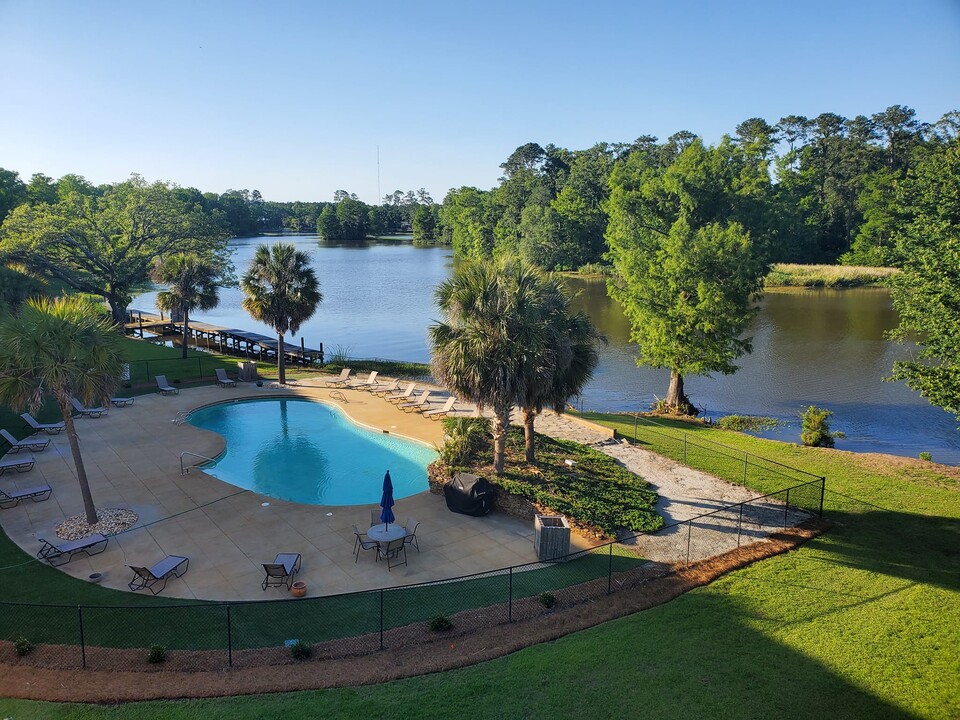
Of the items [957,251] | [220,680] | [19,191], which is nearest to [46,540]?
[220,680]

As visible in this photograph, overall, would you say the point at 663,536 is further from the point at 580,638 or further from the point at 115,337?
the point at 115,337

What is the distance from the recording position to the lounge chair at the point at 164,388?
2900 cm

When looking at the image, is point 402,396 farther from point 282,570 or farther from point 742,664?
point 742,664

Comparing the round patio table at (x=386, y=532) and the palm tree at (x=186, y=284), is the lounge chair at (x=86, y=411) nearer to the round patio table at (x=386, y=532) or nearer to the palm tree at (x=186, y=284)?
the palm tree at (x=186, y=284)

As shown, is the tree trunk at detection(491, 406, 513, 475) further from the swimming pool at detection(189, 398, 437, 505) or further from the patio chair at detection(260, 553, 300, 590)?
the patio chair at detection(260, 553, 300, 590)

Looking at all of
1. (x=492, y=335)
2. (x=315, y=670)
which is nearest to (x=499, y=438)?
(x=492, y=335)

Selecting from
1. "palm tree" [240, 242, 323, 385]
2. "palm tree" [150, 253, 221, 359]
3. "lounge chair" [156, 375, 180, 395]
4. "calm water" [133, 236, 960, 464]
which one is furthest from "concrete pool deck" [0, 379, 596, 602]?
"calm water" [133, 236, 960, 464]

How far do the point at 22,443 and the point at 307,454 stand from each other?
9.30 metres

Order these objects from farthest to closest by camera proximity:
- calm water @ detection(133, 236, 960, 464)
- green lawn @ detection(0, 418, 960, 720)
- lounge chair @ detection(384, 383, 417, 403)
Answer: calm water @ detection(133, 236, 960, 464) → lounge chair @ detection(384, 383, 417, 403) → green lawn @ detection(0, 418, 960, 720)

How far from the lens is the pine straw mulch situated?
9531 mm

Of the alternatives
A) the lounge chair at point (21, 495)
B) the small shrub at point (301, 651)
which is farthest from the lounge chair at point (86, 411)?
the small shrub at point (301, 651)

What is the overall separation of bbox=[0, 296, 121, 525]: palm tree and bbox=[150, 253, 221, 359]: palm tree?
21005 mm

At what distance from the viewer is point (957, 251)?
17578mm

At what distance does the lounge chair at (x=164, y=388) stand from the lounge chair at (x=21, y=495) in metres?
11.7
